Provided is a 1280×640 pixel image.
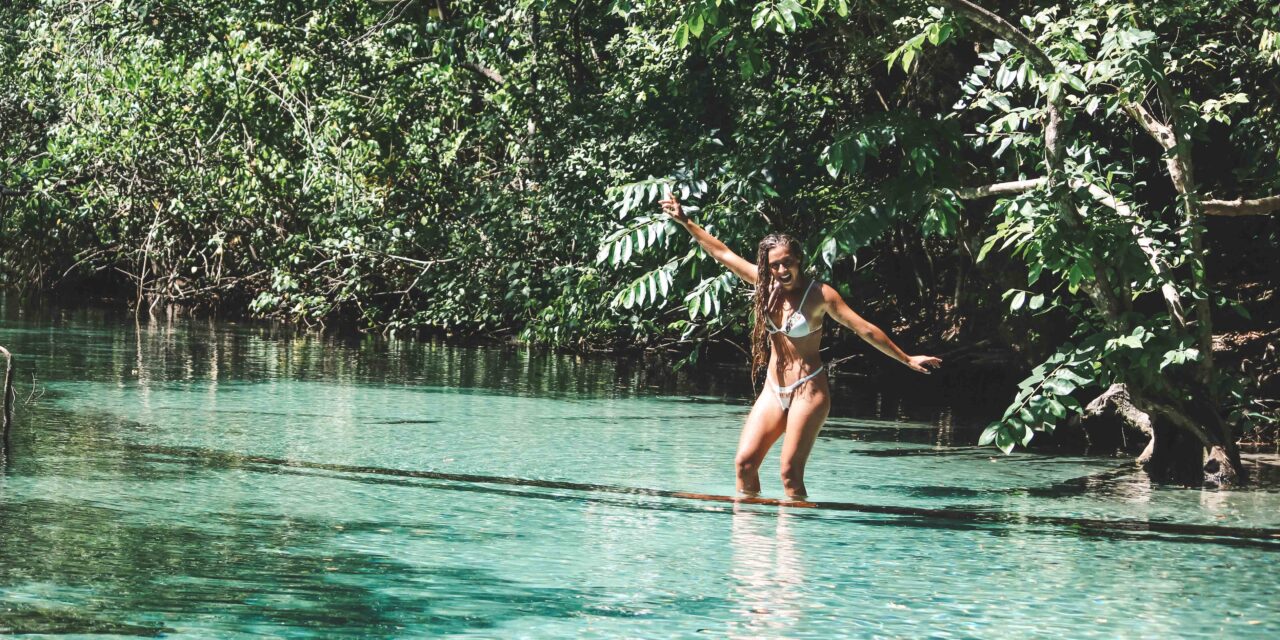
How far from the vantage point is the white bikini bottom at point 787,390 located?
7.91m

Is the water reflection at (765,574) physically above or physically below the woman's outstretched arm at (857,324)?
below

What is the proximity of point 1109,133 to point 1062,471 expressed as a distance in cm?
292

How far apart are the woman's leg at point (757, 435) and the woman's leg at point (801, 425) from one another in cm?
8

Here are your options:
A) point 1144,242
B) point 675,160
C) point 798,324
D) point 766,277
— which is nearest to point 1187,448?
point 1144,242

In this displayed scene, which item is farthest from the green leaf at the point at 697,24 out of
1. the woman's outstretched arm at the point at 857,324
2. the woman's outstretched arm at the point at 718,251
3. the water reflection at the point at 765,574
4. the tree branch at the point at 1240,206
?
the tree branch at the point at 1240,206

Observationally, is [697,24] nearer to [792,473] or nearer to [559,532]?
[792,473]

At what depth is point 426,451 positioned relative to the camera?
32.8ft

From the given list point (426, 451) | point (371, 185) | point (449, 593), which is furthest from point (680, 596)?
point (371, 185)

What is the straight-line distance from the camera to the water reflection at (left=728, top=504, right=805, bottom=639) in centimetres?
508

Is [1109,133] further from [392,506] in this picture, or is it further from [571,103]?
[392,506]

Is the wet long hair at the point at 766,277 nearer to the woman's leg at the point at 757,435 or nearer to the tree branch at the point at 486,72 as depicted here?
the woman's leg at the point at 757,435

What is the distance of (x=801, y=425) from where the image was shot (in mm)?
7844

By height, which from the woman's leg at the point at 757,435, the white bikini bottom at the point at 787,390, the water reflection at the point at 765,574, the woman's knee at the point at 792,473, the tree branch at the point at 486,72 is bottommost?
the water reflection at the point at 765,574

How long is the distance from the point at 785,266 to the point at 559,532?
1.94 meters
